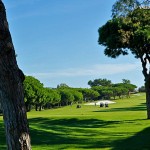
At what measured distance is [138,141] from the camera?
22125 mm

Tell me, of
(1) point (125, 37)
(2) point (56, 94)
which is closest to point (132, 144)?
(1) point (125, 37)

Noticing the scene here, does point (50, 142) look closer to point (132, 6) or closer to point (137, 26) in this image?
point (132, 6)

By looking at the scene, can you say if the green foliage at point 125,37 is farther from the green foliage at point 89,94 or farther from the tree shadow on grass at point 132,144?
the green foliage at point 89,94

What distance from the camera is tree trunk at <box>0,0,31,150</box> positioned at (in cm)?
707

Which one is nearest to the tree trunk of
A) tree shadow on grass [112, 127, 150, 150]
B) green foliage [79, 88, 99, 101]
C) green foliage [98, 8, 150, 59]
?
tree shadow on grass [112, 127, 150, 150]

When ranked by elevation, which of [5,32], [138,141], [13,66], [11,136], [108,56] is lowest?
[138,141]

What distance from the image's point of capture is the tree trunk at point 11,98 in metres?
7.07

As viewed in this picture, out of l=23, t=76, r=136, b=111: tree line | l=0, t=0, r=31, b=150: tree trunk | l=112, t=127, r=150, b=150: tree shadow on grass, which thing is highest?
l=23, t=76, r=136, b=111: tree line

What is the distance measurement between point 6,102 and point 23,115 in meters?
0.38

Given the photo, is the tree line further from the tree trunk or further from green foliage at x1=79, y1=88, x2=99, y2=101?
the tree trunk

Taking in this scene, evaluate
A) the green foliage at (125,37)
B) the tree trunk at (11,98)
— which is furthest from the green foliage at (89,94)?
the tree trunk at (11,98)

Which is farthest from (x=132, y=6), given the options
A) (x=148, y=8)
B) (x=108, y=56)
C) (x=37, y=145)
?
(x=108, y=56)

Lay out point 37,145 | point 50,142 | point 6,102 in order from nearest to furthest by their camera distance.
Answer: point 6,102 → point 37,145 → point 50,142

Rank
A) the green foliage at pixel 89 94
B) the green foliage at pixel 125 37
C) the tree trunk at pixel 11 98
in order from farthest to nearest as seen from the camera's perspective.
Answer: the green foliage at pixel 89 94 → the green foliage at pixel 125 37 → the tree trunk at pixel 11 98
